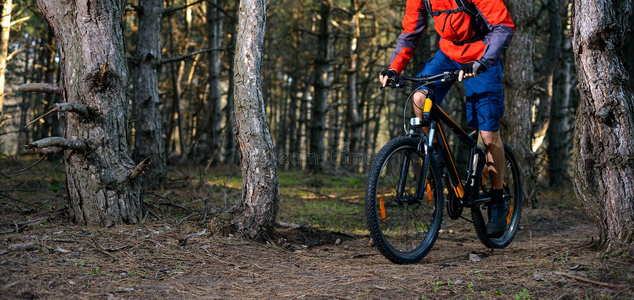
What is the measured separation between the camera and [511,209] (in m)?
5.14

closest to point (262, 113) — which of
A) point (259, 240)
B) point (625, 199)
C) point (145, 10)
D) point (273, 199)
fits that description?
point (273, 199)

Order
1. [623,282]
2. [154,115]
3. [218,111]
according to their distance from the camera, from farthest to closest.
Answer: [218,111]
[154,115]
[623,282]

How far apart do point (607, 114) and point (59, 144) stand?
4.11 m

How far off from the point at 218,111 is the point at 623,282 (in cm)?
1186

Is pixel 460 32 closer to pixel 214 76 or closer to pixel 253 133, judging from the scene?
pixel 253 133

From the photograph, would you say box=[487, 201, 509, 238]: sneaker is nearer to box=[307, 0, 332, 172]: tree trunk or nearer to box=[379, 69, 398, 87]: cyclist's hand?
box=[379, 69, 398, 87]: cyclist's hand

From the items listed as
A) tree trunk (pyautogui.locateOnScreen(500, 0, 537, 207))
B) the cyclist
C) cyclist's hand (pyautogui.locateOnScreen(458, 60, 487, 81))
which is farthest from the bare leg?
tree trunk (pyautogui.locateOnScreen(500, 0, 537, 207))

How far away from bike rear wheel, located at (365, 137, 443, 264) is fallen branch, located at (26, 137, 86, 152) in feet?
7.68

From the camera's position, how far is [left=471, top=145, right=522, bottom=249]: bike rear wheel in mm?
4371

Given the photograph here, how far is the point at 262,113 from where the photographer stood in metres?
4.18

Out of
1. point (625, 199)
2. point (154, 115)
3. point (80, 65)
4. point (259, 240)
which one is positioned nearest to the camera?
point (625, 199)

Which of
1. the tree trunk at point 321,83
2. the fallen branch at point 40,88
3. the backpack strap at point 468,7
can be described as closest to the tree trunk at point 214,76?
the tree trunk at point 321,83

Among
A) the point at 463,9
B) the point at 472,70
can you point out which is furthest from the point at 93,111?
the point at 463,9

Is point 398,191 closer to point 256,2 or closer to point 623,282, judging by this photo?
point 623,282
